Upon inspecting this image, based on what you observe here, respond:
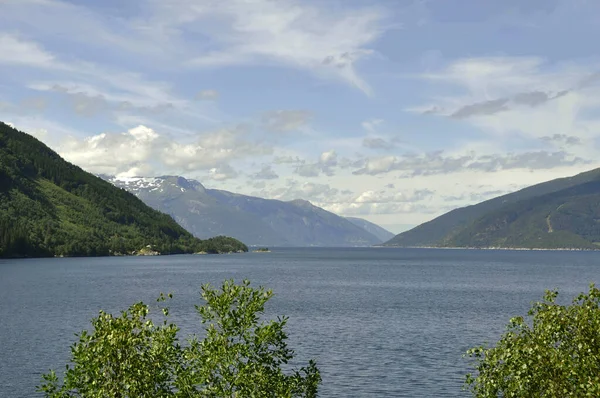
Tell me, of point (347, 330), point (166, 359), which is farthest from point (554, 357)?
point (347, 330)

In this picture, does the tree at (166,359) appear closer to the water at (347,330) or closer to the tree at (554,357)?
the tree at (554,357)

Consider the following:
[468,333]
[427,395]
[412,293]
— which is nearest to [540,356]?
[427,395]

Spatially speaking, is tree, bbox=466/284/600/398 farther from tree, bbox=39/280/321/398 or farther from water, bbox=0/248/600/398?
water, bbox=0/248/600/398

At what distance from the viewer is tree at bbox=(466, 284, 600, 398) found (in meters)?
30.0

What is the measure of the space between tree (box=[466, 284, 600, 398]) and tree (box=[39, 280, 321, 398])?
11587mm

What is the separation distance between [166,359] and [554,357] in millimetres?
20065

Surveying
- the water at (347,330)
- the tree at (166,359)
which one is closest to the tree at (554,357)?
the tree at (166,359)

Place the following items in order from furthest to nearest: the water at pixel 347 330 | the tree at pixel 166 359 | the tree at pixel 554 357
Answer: the water at pixel 347 330 < the tree at pixel 166 359 < the tree at pixel 554 357

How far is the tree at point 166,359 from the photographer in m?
32.1

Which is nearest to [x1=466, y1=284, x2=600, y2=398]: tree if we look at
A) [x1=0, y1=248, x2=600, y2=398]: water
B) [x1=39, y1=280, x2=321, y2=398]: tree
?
[x1=39, y1=280, x2=321, y2=398]: tree

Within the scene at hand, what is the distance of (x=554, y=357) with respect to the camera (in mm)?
30203

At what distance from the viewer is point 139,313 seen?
33.7 m

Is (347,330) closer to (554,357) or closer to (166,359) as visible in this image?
(166,359)

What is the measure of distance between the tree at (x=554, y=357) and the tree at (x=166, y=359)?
11.6m
